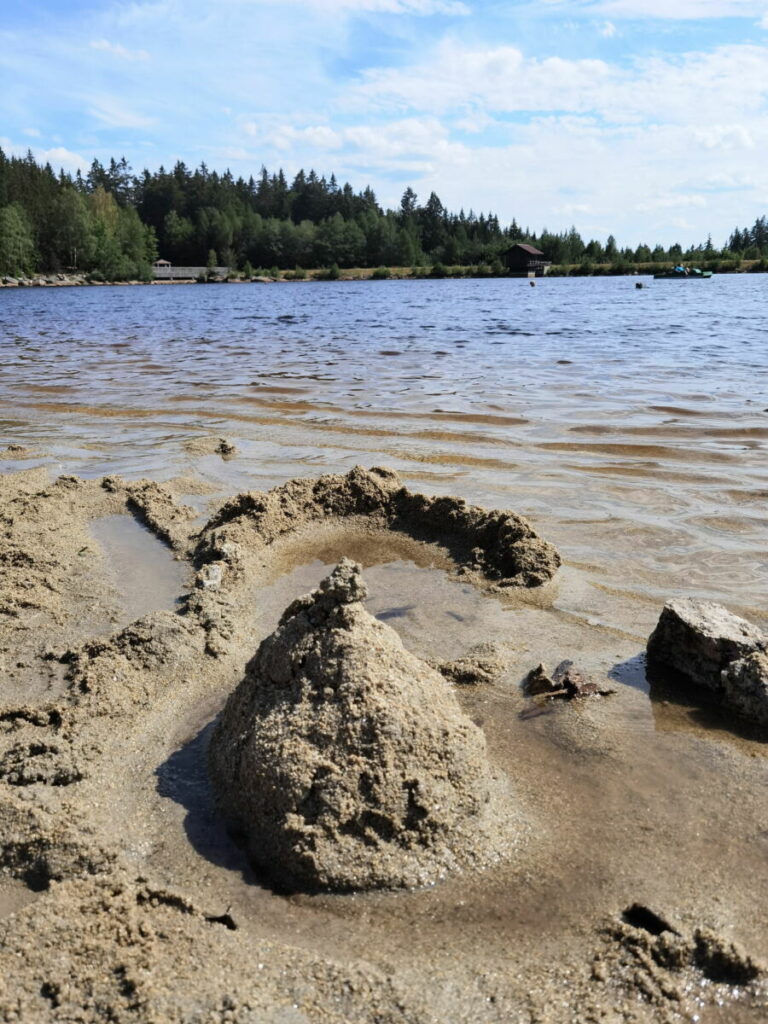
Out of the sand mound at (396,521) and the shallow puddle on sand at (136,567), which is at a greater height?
the sand mound at (396,521)

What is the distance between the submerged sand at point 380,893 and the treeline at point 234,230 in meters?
87.9

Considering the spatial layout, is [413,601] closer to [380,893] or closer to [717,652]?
[717,652]

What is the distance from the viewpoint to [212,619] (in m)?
3.61

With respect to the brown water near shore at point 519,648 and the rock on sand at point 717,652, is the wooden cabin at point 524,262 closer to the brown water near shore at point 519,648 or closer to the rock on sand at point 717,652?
the brown water near shore at point 519,648

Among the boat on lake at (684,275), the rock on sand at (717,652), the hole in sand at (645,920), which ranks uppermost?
the boat on lake at (684,275)

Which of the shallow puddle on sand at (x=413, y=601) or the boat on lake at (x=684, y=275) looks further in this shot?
the boat on lake at (x=684, y=275)

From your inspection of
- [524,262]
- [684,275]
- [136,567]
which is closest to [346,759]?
[136,567]

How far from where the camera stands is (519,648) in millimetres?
3527

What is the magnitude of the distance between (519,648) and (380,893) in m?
1.65

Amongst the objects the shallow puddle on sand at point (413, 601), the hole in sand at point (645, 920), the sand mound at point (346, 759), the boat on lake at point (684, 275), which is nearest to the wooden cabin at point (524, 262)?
the boat on lake at point (684, 275)

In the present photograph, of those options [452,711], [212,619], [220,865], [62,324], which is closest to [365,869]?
[220,865]

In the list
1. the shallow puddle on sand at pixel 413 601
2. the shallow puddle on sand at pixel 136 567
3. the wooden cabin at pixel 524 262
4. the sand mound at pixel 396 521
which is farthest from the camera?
the wooden cabin at pixel 524 262

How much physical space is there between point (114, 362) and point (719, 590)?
47.6 feet

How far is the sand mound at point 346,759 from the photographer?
6.99 ft
